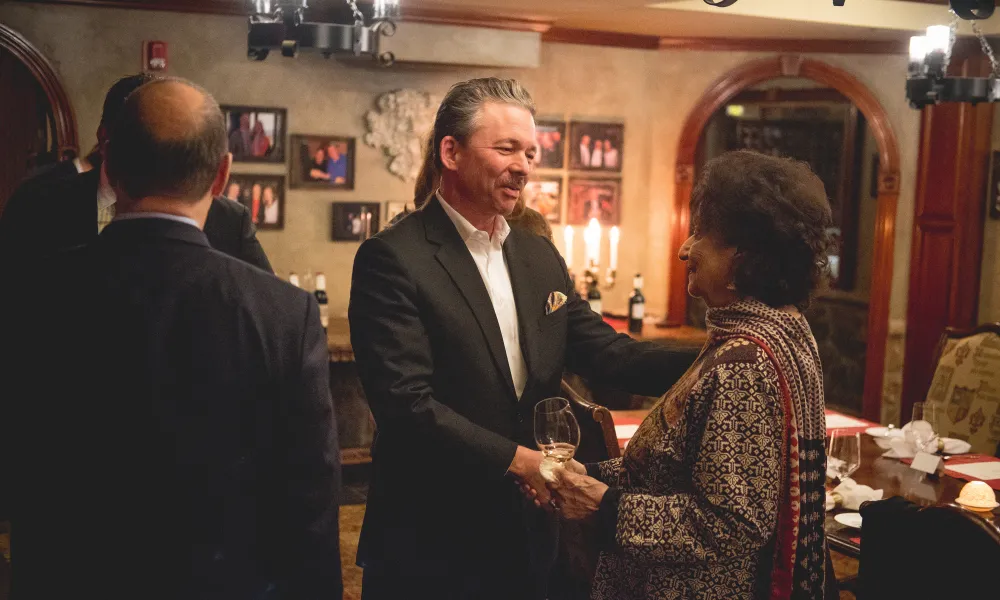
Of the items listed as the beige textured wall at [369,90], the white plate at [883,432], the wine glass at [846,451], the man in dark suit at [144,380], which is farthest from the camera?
the beige textured wall at [369,90]

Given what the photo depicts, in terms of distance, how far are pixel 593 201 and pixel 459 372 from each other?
15.5 ft

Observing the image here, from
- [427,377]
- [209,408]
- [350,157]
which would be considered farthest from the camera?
[350,157]

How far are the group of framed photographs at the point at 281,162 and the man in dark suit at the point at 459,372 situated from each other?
3849 mm

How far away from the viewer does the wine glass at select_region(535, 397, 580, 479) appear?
6.55 ft

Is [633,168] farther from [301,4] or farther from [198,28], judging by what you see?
[301,4]

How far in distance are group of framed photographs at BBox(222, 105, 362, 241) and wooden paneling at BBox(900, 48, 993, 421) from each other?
3.63 meters

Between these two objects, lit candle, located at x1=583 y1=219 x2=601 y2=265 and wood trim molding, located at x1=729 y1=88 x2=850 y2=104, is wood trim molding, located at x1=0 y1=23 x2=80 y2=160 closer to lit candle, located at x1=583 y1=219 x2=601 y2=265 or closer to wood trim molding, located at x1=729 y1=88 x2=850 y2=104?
lit candle, located at x1=583 y1=219 x2=601 y2=265

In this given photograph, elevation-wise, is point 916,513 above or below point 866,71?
below

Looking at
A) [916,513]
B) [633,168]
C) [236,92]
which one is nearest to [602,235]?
[633,168]

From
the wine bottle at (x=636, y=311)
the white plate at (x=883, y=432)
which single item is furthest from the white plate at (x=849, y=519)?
the wine bottle at (x=636, y=311)

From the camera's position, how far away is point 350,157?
605 centimetres

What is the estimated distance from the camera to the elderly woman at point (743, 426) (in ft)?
5.31

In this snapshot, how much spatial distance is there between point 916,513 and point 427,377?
0.99 metres

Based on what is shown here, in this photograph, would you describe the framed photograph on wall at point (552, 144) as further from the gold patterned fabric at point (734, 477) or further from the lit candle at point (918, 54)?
the gold patterned fabric at point (734, 477)
